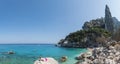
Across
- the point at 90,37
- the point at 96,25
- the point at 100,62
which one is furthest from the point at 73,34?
the point at 100,62

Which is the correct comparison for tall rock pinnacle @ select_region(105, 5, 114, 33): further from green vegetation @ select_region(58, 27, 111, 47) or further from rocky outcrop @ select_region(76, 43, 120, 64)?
rocky outcrop @ select_region(76, 43, 120, 64)

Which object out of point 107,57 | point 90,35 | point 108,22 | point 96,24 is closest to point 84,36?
point 90,35

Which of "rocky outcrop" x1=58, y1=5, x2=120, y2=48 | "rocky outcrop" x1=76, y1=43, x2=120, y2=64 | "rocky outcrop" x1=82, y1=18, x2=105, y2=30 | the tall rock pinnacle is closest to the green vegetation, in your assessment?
"rocky outcrop" x1=58, y1=5, x2=120, y2=48

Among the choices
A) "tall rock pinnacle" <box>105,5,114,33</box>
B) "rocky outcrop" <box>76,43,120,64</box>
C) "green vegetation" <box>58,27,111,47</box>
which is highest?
"tall rock pinnacle" <box>105,5,114,33</box>

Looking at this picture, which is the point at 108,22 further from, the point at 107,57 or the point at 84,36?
the point at 107,57

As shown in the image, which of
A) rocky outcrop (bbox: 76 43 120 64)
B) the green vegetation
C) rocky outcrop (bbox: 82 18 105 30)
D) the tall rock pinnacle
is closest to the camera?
rocky outcrop (bbox: 76 43 120 64)

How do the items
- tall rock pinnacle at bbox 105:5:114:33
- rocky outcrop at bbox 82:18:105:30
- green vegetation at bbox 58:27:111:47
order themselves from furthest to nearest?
rocky outcrop at bbox 82:18:105:30
tall rock pinnacle at bbox 105:5:114:33
green vegetation at bbox 58:27:111:47

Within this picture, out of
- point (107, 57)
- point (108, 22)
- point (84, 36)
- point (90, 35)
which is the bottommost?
point (107, 57)

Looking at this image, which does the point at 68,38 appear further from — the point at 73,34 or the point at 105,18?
the point at 105,18

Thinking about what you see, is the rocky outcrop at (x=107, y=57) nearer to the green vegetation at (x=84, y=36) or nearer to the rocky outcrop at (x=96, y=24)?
the green vegetation at (x=84, y=36)

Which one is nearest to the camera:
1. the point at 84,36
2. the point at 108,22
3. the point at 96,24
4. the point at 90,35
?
the point at 90,35

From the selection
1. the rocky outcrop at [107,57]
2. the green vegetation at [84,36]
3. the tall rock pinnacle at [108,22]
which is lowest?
the rocky outcrop at [107,57]

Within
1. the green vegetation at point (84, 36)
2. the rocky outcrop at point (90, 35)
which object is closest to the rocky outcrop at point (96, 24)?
the rocky outcrop at point (90, 35)

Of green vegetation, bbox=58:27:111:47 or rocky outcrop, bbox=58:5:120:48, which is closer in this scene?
rocky outcrop, bbox=58:5:120:48
